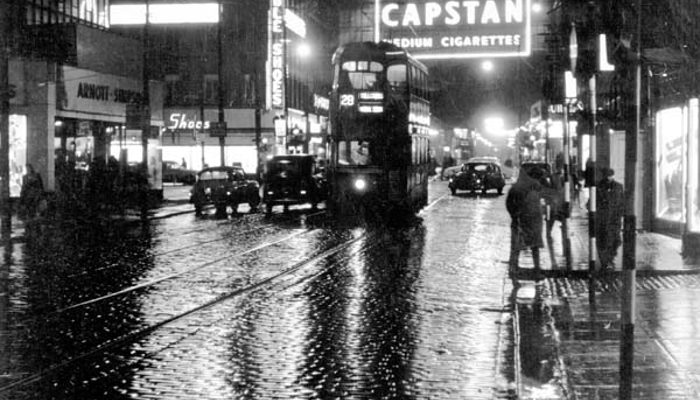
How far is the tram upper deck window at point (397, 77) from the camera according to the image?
110ft

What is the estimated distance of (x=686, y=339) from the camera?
11164mm

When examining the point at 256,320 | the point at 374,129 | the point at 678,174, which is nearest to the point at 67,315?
the point at 256,320

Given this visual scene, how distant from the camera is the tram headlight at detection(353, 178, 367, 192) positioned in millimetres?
35562

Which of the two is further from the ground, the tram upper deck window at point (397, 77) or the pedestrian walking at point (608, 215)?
the tram upper deck window at point (397, 77)

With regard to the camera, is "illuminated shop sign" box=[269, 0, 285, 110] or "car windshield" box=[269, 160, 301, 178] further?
"illuminated shop sign" box=[269, 0, 285, 110]

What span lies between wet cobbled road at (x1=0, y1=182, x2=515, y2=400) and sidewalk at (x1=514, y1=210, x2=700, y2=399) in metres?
0.54

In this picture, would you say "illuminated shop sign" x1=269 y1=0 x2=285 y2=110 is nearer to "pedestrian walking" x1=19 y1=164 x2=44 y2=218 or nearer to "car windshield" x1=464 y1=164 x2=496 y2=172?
"car windshield" x1=464 y1=164 x2=496 y2=172

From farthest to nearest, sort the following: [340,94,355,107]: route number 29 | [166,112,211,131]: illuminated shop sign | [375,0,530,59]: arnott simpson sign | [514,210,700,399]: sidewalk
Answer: [166,112,211,131]: illuminated shop sign
[375,0,530,59]: arnott simpson sign
[340,94,355,107]: route number 29
[514,210,700,399]: sidewalk

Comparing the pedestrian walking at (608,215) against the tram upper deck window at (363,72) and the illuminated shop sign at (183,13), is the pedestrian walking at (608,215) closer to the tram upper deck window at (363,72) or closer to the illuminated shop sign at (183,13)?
the tram upper deck window at (363,72)

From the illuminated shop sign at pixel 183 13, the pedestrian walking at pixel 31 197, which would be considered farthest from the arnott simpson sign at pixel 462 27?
the illuminated shop sign at pixel 183 13

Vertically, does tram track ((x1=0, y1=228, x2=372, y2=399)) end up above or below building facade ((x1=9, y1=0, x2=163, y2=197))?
below

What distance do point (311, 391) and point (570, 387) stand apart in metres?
2.14

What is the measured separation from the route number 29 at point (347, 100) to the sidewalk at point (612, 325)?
14075mm

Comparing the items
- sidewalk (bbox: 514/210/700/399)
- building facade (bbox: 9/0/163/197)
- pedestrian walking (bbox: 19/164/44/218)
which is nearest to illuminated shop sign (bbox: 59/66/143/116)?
building facade (bbox: 9/0/163/197)
